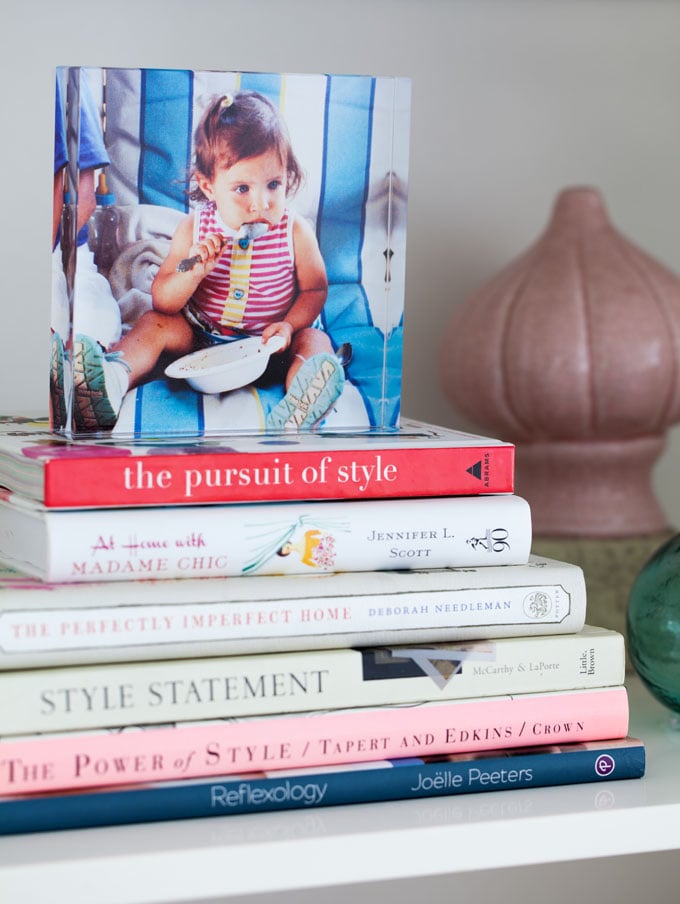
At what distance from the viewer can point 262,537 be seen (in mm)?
560

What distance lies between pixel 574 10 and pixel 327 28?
21 centimetres

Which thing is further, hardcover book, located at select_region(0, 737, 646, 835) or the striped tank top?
the striped tank top

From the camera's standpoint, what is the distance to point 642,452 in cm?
90

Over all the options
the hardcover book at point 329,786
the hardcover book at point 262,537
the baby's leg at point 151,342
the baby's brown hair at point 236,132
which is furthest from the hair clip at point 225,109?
the hardcover book at point 329,786

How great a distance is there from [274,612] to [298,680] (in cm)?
3

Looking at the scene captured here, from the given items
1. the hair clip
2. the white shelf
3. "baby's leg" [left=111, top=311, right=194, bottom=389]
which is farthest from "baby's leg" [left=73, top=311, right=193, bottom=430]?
the white shelf

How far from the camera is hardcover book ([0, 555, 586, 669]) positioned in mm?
520

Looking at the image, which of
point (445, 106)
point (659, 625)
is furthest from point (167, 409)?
point (445, 106)

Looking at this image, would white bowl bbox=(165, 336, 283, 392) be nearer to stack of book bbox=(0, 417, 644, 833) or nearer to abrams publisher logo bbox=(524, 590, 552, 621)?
stack of book bbox=(0, 417, 644, 833)

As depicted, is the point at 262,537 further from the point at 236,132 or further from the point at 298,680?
the point at 236,132

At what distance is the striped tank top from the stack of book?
0.08 metres

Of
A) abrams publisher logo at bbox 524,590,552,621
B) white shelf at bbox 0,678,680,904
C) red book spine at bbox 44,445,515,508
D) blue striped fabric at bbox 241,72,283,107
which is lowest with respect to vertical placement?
white shelf at bbox 0,678,680,904

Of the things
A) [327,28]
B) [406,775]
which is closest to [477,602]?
[406,775]

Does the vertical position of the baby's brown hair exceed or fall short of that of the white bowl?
it exceeds it
